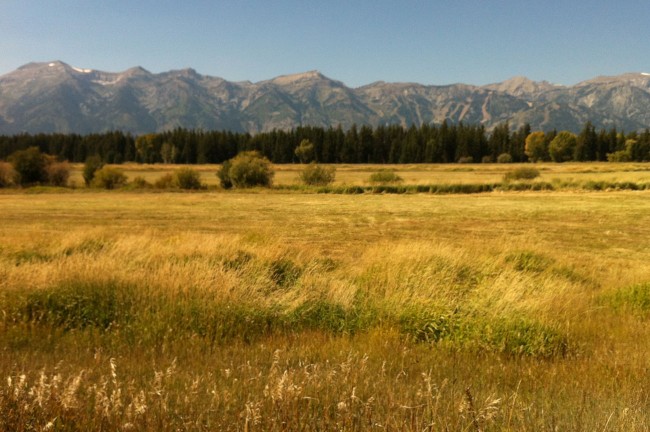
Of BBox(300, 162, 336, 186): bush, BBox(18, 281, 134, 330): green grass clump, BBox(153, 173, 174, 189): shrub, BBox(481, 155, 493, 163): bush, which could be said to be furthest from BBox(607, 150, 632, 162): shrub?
BBox(18, 281, 134, 330): green grass clump

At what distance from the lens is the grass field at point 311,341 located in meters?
3.41

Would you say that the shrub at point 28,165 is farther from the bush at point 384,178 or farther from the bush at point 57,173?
the bush at point 384,178

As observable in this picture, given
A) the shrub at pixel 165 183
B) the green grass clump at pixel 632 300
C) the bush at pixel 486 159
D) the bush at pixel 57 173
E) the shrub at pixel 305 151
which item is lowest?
the green grass clump at pixel 632 300

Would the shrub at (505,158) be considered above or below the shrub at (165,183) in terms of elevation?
above

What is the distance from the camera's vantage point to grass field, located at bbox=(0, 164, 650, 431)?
3412 mm

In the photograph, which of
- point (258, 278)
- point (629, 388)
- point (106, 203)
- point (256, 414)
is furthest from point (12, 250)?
point (106, 203)

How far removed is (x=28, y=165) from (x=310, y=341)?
6804 cm

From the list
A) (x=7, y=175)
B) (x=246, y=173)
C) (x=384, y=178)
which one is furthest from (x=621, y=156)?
(x=7, y=175)

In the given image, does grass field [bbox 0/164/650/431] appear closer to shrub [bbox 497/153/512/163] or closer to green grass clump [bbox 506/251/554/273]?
green grass clump [bbox 506/251/554/273]

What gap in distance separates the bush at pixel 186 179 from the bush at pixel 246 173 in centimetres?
352

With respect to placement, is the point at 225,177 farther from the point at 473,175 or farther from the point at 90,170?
the point at 473,175

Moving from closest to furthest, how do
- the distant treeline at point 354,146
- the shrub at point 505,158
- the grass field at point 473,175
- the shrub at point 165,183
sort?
the shrub at point 165,183 < the grass field at point 473,175 < the shrub at point 505,158 < the distant treeline at point 354,146

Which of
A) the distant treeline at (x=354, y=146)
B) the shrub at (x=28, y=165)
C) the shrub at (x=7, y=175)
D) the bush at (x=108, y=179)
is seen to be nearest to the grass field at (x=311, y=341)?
the bush at (x=108, y=179)

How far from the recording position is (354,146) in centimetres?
15388
